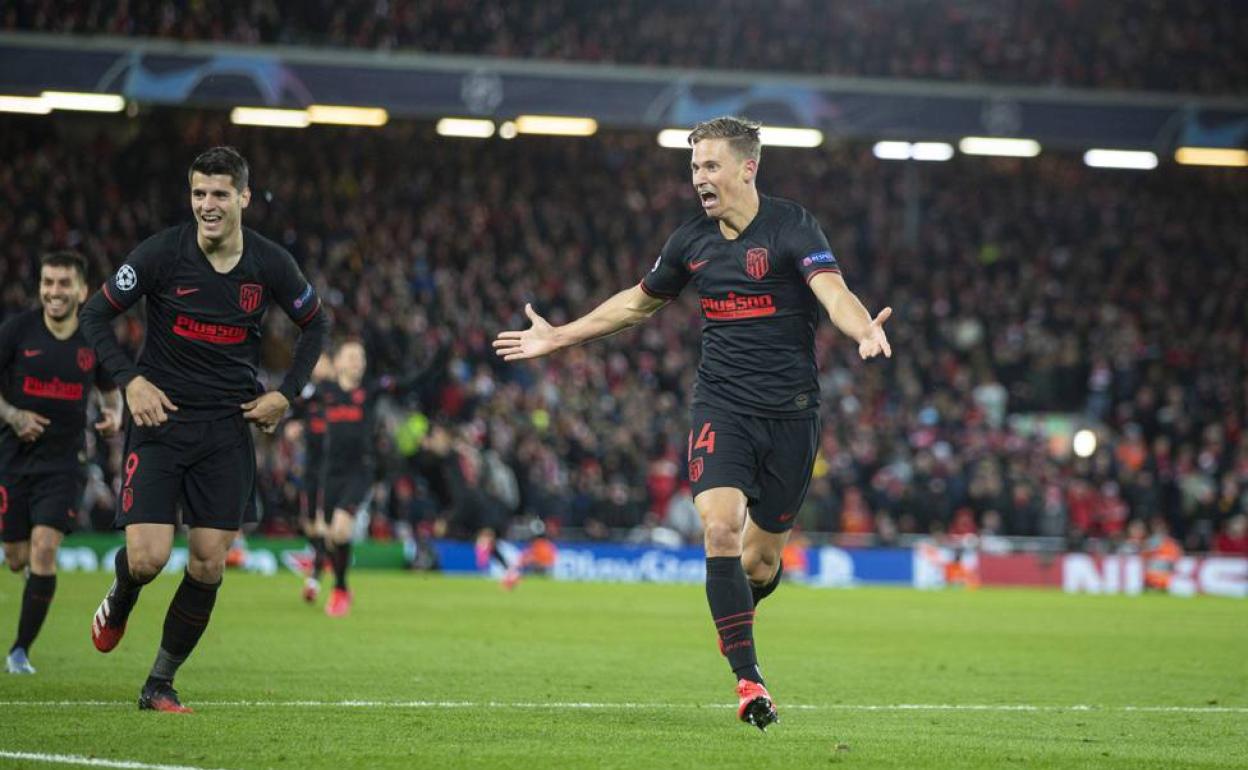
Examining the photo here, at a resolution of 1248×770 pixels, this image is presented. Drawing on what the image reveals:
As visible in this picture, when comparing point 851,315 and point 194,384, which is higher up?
point 851,315

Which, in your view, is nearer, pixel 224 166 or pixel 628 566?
pixel 224 166

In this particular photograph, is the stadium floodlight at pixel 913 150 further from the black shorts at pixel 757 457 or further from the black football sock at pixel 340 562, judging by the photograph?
the black shorts at pixel 757 457

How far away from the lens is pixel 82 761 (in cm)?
677

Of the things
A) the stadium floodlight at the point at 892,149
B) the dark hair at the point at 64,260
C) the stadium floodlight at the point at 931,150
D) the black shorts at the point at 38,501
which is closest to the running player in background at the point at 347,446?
the black shorts at the point at 38,501

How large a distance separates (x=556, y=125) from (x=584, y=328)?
26.5 metres

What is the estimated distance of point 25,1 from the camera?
103ft

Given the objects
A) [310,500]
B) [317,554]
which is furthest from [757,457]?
[310,500]

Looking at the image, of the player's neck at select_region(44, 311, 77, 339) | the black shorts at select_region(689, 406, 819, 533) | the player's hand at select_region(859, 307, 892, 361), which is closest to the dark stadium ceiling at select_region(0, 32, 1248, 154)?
the player's neck at select_region(44, 311, 77, 339)

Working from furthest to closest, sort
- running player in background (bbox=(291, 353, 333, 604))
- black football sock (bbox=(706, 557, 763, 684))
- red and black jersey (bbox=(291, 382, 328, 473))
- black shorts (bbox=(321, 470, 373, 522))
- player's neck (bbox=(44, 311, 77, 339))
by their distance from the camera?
red and black jersey (bbox=(291, 382, 328, 473)) < running player in background (bbox=(291, 353, 333, 604)) < black shorts (bbox=(321, 470, 373, 522)) < player's neck (bbox=(44, 311, 77, 339)) < black football sock (bbox=(706, 557, 763, 684))

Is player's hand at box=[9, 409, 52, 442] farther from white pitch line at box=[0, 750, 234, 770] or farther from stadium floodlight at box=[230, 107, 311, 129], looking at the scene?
stadium floodlight at box=[230, 107, 311, 129]

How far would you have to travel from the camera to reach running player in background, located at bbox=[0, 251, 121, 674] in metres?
10.9

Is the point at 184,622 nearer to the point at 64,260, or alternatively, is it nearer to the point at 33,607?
the point at 33,607

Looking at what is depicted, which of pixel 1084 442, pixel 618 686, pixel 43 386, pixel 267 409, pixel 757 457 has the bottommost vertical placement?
pixel 618 686

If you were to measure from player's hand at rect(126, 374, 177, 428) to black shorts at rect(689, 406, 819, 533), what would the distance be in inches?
102
